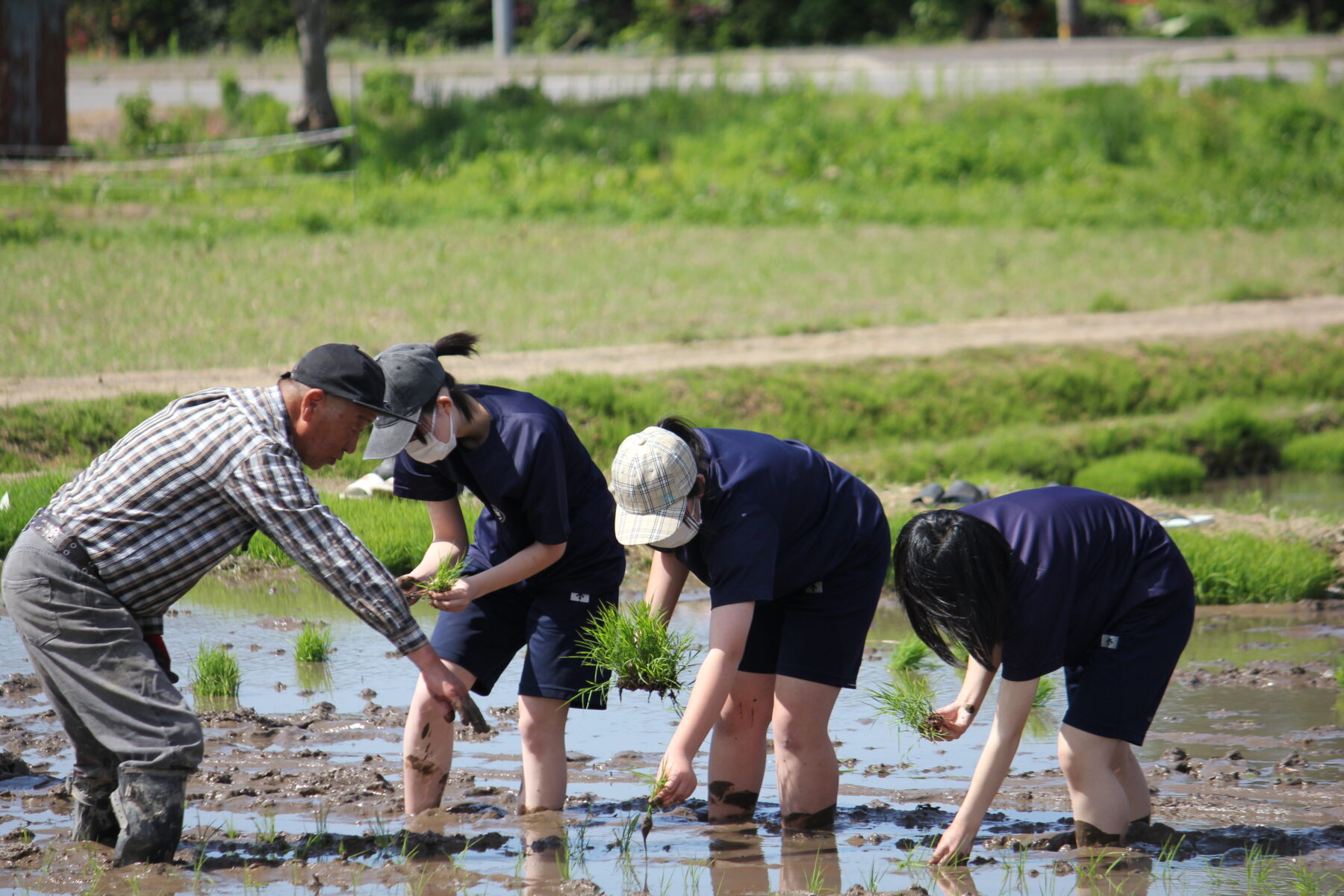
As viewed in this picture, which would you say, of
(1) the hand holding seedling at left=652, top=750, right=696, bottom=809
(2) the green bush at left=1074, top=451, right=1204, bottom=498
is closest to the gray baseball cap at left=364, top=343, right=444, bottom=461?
(1) the hand holding seedling at left=652, top=750, right=696, bottom=809

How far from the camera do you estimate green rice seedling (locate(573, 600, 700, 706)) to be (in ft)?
14.0

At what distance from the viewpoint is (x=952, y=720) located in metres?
4.29

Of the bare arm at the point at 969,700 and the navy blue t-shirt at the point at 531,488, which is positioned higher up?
the navy blue t-shirt at the point at 531,488

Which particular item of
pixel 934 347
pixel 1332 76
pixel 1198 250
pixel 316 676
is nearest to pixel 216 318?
pixel 934 347

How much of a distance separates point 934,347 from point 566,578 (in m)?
8.46

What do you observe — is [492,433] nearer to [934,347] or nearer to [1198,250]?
[934,347]

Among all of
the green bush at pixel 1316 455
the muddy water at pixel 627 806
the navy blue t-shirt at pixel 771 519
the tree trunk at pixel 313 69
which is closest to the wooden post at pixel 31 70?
the tree trunk at pixel 313 69

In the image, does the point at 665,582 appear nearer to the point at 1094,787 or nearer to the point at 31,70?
the point at 1094,787

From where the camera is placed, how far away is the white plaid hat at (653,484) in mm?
3898

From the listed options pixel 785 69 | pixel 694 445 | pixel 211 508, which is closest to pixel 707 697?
pixel 694 445

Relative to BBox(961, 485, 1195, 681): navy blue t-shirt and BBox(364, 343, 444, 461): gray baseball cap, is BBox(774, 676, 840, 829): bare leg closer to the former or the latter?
BBox(961, 485, 1195, 681): navy blue t-shirt

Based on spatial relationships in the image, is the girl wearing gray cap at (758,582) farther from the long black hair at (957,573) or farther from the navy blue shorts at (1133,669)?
the navy blue shorts at (1133,669)

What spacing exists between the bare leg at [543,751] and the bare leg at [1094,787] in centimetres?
148

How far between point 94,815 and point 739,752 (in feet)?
6.32
